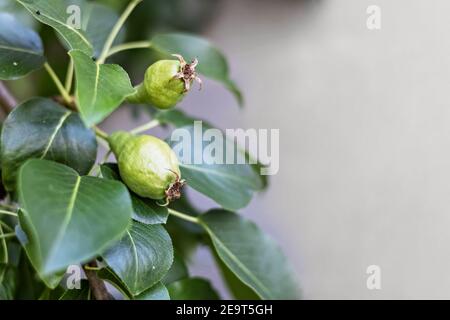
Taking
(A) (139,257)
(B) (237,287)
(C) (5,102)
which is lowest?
(B) (237,287)

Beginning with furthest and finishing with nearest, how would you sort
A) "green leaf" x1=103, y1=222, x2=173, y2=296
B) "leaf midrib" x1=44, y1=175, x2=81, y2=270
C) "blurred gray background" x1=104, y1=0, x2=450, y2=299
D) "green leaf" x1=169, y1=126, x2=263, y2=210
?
"blurred gray background" x1=104, y1=0, x2=450, y2=299
"green leaf" x1=169, y1=126, x2=263, y2=210
"green leaf" x1=103, y1=222, x2=173, y2=296
"leaf midrib" x1=44, y1=175, x2=81, y2=270

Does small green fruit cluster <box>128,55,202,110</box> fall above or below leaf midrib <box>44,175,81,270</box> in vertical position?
above

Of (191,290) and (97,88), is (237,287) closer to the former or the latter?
(191,290)

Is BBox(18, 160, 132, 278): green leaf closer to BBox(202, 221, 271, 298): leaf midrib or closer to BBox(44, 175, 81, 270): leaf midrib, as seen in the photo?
BBox(44, 175, 81, 270): leaf midrib

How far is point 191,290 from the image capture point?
0.57 meters

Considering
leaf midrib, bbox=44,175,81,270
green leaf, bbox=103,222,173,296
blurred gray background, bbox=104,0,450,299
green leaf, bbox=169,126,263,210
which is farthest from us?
blurred gray background, bbox=104,0,450,299

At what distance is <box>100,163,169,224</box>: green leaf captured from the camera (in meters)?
0.44

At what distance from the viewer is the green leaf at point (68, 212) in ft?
0.99

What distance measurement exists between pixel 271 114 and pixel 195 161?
449 millimetres

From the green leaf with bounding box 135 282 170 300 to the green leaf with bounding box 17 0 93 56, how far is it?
20 cm

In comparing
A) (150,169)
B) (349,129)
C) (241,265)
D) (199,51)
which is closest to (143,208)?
(150,169)

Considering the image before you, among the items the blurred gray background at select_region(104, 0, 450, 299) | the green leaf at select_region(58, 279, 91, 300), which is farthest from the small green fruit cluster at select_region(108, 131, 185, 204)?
the blurred gray background at select_region(104, 0, 450, 299)

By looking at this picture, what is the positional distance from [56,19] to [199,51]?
24cm
